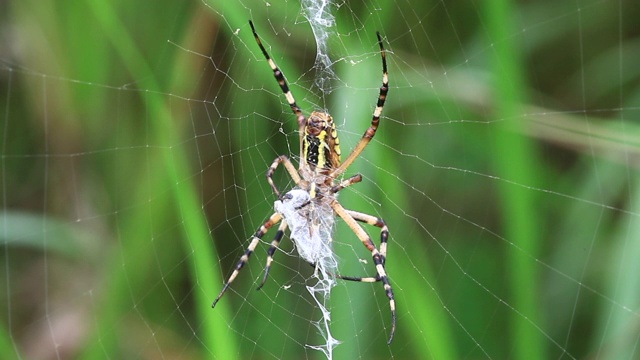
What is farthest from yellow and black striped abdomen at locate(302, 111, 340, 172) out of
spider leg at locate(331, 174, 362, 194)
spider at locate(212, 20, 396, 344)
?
spider leg at locate(331, 174, 362, 194)

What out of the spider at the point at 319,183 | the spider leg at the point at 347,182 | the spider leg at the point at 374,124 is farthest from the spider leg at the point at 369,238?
the spider leg at the point at 374,124

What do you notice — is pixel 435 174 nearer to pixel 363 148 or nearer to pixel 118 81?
pixel 363 148

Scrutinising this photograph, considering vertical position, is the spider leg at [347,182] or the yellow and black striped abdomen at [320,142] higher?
the yellow and black striped abdomen at [320,142]

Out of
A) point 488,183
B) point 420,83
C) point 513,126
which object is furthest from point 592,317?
point 420,83

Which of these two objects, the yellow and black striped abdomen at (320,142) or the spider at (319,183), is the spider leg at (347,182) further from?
the yellow and black striped abdomen at (320,142)

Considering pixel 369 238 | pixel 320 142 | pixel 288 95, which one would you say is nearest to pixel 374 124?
pixel 320 142

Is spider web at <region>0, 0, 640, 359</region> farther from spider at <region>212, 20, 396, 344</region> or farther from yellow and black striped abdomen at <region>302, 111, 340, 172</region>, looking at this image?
yellow and black striped abdomen at <region>302, 111, 340, 172</region>
